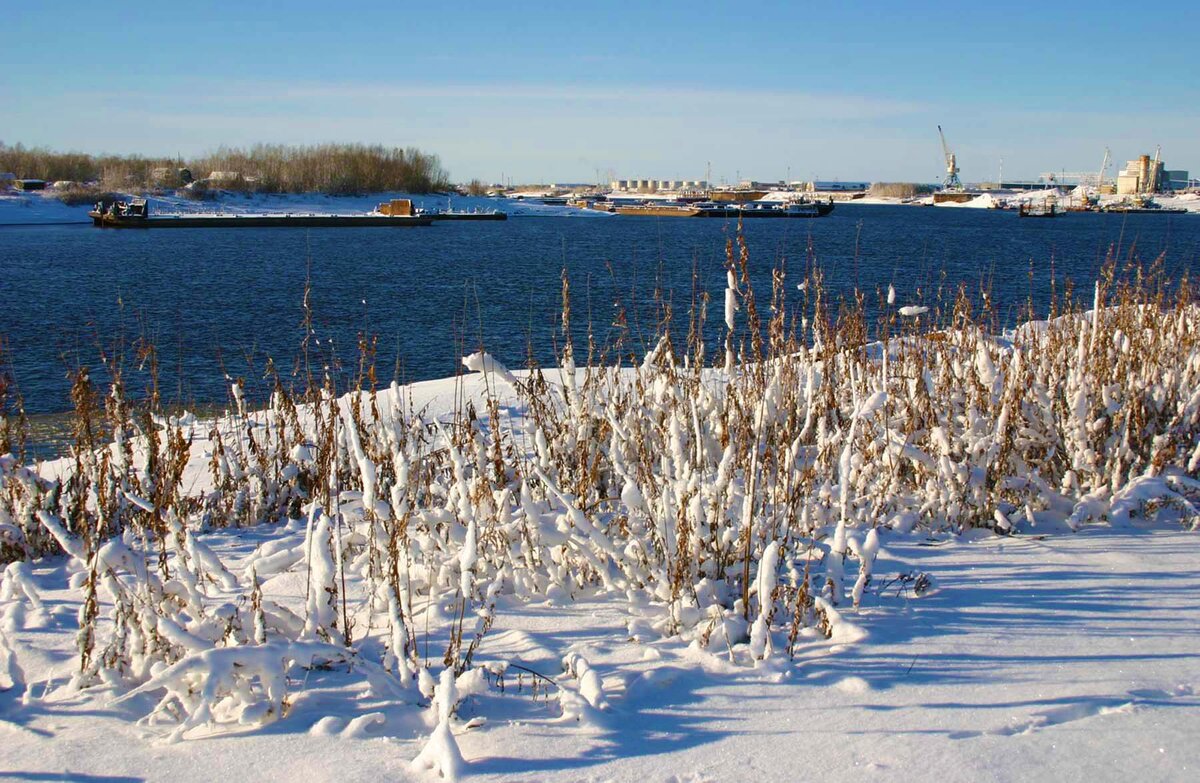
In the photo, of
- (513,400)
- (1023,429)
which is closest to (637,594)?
(1023,429)

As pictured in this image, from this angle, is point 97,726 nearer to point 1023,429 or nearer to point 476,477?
point 476,477

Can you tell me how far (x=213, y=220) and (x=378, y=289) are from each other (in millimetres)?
49112

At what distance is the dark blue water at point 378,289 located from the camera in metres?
13.8

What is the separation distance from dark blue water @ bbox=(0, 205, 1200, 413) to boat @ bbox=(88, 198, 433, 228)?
7.03 meters

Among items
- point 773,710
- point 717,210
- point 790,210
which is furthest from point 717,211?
point 773,710

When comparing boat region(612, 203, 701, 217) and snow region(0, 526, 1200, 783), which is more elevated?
boat region(612, 203, 701, 217)

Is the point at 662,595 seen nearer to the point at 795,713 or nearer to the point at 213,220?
the point at 795,713

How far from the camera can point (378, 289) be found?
29938 millimetres

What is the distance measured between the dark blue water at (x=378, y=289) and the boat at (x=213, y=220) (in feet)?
23.1

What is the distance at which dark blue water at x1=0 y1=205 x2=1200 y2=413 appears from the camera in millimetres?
13789

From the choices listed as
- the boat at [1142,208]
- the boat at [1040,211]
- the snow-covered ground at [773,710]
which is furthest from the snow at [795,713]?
the boat at [1142,208]

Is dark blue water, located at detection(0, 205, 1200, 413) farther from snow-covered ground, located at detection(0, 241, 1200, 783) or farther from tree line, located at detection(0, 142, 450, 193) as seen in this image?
tree line, located at detection(0, 142, 450, 193)

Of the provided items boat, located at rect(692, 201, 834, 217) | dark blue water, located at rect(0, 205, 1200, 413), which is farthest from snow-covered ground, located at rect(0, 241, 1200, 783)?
boat, located at rect(692, 201, 834, 217)

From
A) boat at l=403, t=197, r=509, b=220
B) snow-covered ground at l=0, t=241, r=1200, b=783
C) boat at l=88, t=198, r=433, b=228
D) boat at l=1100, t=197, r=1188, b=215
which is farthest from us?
boat at l=1100, t=197, r=1188, b=215
